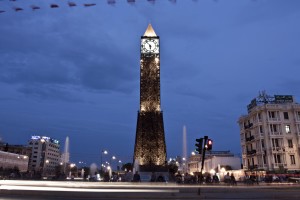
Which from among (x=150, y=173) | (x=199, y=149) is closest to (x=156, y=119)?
(x=150, y=173)

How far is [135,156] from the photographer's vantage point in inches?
2003

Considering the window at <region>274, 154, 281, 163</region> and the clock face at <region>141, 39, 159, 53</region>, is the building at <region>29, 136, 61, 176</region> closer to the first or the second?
the clock face at <region>141, 39, 159, 53</region>

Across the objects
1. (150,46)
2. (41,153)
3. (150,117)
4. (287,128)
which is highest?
(150,46)

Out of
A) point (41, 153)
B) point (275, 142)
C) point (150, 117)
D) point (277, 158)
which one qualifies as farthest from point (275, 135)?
point (41, 153)

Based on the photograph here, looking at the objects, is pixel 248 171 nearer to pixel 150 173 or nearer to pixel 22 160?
pixel 150 173

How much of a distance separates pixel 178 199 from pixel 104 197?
3.53 meters

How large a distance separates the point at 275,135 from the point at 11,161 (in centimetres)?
7941

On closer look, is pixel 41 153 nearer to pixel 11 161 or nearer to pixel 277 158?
pixel 11 161

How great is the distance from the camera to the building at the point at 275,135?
52656 mm

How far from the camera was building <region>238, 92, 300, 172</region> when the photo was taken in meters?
52.7

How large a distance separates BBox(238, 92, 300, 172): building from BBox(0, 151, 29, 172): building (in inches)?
2597

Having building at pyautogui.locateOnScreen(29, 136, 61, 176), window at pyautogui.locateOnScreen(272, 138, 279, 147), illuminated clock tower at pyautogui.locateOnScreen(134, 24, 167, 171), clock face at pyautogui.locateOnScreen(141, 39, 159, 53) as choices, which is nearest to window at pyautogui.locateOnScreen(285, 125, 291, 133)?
window at pyautogui.locateOnScreen(272, 138, 279, 147)

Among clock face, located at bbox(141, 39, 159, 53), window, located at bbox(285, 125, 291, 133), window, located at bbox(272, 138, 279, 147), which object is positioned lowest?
window, located at bbox(272, 138, 279, 147)

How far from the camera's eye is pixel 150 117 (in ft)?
174
